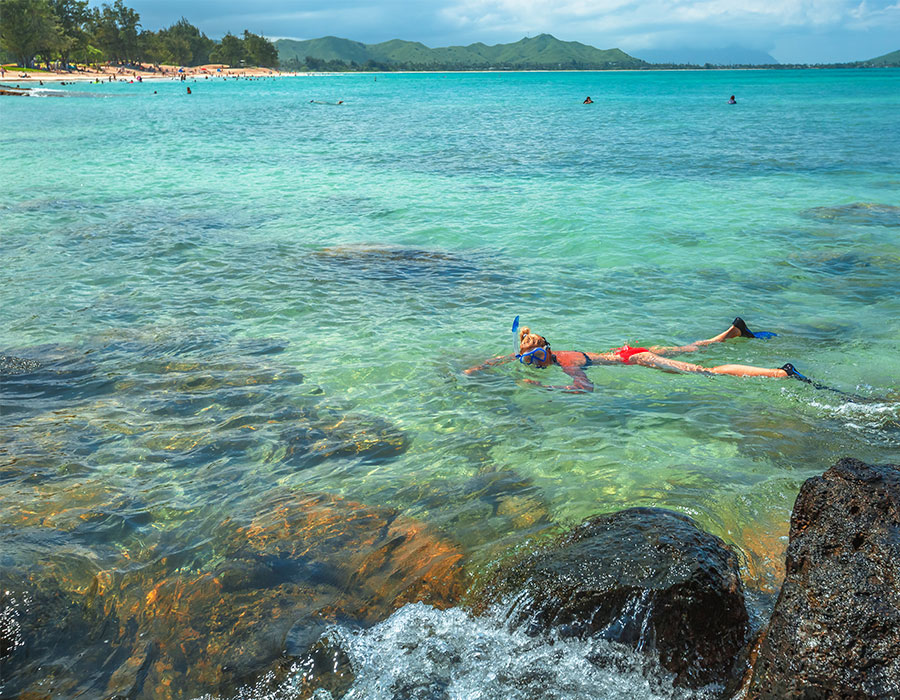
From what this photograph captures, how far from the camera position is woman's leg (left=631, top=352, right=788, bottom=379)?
25.2 feet

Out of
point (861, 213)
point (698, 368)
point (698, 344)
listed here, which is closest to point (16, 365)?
point (698, 368)

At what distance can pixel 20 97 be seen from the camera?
72.7m

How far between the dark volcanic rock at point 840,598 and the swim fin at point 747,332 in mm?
5619

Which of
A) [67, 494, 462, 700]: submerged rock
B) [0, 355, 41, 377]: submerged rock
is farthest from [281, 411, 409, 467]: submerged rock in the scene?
[0, 355, 41, 377]: submerged rock

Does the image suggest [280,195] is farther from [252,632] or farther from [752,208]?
[252,632]

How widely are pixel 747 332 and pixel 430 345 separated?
434 centimetres

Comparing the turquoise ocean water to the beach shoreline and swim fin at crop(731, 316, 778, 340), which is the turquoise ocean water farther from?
the beach shoreline

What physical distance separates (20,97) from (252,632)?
88439 millimetres

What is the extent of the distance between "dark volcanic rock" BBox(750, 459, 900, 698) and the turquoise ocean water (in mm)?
1084

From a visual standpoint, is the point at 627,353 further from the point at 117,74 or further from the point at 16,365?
the point at 117,74

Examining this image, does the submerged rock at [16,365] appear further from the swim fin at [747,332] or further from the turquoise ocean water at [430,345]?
the swim fin at [747,332]

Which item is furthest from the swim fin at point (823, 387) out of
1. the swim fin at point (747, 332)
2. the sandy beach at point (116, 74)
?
the sandy beach at point (116, 74)

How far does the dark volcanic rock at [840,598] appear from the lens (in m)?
2.76

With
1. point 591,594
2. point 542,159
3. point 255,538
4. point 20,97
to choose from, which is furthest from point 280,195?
point 20,97
